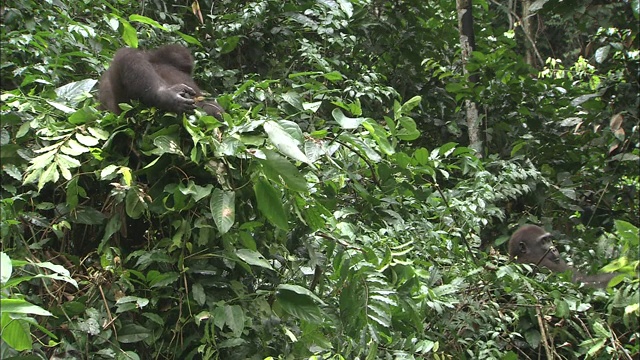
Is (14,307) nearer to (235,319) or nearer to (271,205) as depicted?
(235,319)

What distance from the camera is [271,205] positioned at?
2936mm

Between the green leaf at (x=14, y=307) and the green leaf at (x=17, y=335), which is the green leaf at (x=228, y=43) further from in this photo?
the green leaf at (x=14, y=307)

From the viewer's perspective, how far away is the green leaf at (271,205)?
115 inches

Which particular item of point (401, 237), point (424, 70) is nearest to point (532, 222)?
point (424, 70)

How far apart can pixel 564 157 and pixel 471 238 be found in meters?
1.78

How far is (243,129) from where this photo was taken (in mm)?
2939

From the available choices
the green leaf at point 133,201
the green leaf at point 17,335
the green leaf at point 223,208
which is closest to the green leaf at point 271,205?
the green leaf at point 223,208

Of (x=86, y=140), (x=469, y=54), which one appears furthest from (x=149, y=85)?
(x=469, y=54)

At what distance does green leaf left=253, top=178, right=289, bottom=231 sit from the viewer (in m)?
2.93

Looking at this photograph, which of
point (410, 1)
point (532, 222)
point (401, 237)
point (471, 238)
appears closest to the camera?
point (401, 237)

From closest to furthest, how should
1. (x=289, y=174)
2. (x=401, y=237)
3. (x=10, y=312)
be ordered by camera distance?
(x=10, y=312) < (x=289, y=174) < (x=401, y=237)

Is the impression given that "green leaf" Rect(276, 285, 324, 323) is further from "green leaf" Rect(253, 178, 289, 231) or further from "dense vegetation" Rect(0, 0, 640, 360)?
"green leaf" Rect(253, 178, 289, 231)

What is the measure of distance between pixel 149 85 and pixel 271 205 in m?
1.25

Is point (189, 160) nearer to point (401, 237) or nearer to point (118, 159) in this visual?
point (118, 159)
